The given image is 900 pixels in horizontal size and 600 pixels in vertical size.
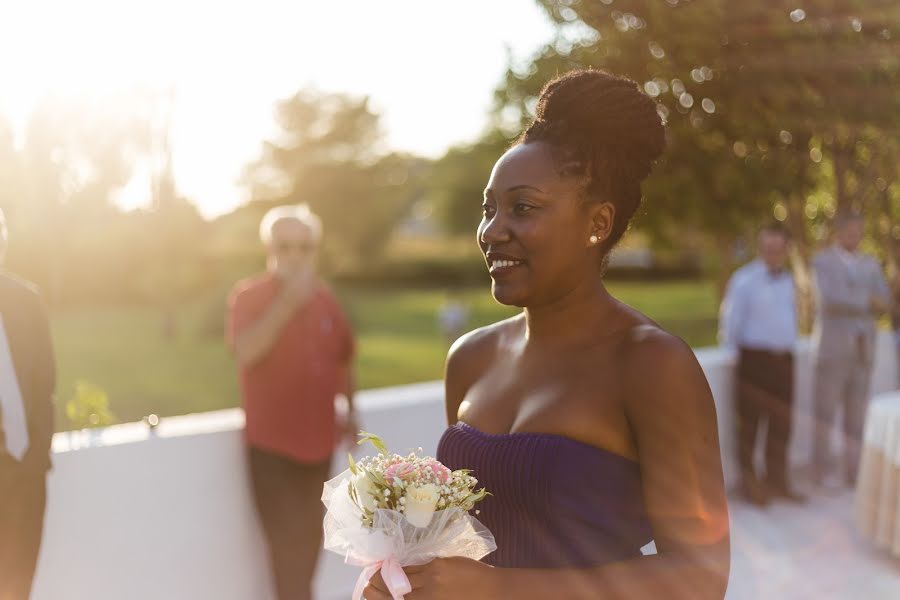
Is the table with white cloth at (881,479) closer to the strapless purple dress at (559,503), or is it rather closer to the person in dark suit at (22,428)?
the strapless purple dress at (559,503)

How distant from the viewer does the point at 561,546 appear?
1.72m

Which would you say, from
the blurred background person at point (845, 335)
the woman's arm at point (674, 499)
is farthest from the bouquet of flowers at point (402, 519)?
the blurred background person at point (845, 335)

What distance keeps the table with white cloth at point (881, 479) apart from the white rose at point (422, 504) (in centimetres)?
511

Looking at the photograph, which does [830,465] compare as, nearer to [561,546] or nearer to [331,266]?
[561,546]

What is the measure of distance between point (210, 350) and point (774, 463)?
2764cm

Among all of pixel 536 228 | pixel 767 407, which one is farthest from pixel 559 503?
pixel 767 407

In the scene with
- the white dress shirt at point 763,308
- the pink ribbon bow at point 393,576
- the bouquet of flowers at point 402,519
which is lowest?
the white dress shirt at point 763,308

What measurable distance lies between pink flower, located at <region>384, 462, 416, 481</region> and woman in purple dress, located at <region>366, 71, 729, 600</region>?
7.1 inches

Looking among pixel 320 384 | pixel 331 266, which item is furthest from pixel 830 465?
pixel 331 266

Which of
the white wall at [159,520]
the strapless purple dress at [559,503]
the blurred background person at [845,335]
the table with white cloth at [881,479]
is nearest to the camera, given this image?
the strapless purple dress at [559,503]

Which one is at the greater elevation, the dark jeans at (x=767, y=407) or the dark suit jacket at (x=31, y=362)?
the dark suit jacket at (x=31, y=362)

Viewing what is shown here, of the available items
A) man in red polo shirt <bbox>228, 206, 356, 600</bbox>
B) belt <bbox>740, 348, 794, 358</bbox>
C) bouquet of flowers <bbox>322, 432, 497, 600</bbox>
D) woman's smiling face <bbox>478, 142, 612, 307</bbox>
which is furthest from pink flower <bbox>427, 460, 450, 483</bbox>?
belt <bbox>740, 348, 794, 358</bbox>

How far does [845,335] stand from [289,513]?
4.80 m

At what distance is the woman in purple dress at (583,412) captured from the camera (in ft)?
5.14
